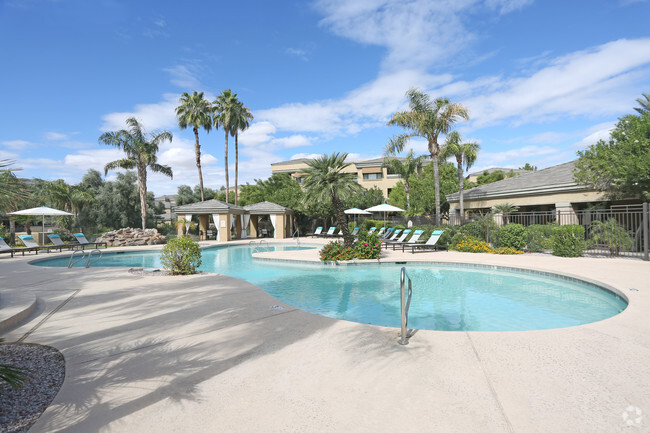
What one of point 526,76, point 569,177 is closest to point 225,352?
point 526,76

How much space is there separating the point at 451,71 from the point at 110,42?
610 inches

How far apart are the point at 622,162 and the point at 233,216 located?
24.0m

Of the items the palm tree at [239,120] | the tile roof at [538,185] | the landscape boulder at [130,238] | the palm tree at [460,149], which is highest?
the palm tree at [239,120]

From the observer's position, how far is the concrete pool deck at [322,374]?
2.44m

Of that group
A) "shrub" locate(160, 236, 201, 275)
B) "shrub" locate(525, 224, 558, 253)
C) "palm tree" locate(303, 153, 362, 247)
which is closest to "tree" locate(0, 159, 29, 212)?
A: "shrub" locate(160, 236, 201, 275)

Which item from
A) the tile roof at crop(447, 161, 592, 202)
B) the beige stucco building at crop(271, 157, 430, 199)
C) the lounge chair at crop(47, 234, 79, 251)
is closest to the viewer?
the lounge chair at crop(47, 234, 79, 251)

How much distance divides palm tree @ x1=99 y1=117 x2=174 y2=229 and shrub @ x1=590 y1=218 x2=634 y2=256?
100ft

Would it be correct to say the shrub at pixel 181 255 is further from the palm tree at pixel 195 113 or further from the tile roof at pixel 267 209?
the palm tree at pixel 195 113

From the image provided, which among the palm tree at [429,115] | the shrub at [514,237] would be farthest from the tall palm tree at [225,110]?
the shrub at [514,237]

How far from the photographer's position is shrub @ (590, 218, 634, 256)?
12.5m

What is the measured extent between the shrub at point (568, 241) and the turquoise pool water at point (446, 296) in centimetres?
409

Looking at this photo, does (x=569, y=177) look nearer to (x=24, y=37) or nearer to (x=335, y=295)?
(x=335, y=295)

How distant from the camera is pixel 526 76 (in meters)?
15.0

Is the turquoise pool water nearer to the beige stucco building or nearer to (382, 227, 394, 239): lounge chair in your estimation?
(382, 227, 394, 239): lounge chair
